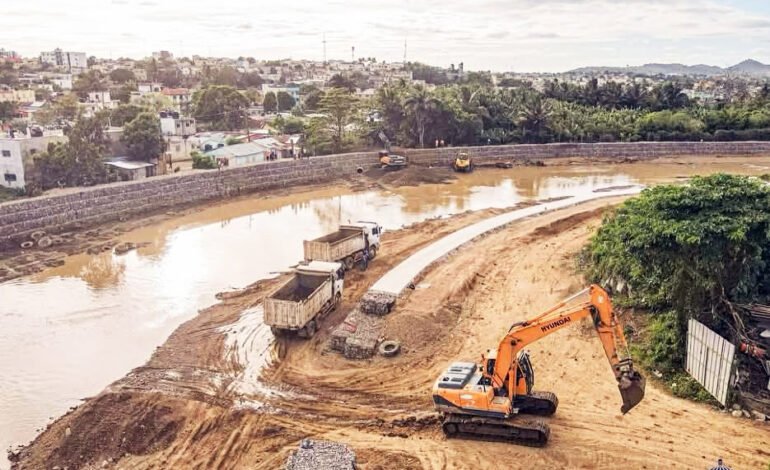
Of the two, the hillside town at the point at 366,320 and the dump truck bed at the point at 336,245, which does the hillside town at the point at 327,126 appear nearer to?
the hillside town at the point at 366,320

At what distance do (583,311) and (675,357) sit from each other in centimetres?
469

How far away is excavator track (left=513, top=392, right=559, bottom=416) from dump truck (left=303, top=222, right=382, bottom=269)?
34.0ft

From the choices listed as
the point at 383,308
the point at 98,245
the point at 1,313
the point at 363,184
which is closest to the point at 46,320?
the point at 1,313

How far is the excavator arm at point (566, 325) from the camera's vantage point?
11578 millimetres

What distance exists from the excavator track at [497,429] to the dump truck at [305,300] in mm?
5927

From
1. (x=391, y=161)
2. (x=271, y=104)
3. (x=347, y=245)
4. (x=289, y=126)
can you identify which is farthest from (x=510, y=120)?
(x=271, y=104)

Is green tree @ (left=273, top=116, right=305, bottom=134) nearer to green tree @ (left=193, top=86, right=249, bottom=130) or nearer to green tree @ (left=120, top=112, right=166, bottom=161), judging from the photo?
green tree @ (left=193, top=86, right=249, bottom=130)

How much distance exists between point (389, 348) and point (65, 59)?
197 metres

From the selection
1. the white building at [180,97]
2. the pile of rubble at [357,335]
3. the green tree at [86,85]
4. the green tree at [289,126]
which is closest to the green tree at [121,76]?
the green tree at [86,85]

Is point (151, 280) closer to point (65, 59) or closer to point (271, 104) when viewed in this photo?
point (271, 104)

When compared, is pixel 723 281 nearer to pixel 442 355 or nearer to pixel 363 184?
pixel 442 355

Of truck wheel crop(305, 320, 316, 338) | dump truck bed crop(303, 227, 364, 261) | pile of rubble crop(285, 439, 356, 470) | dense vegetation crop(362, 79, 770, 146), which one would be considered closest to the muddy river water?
dump truck bed crop(303, 227, 364, 261)

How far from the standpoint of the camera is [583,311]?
12188 millimetres

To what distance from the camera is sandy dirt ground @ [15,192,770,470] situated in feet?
41.3
